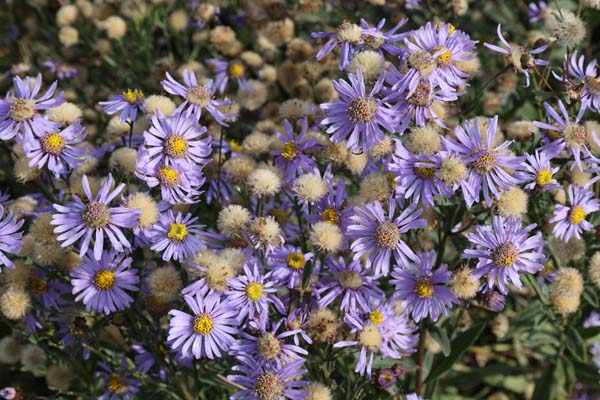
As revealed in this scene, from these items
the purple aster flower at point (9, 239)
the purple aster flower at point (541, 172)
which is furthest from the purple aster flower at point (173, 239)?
the purple aster flower at point (541, 172)

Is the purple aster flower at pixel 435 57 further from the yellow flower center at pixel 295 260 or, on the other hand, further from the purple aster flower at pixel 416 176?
the yellow flower center at pixel 295 260

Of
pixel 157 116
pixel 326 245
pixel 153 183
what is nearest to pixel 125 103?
pixel 157 116

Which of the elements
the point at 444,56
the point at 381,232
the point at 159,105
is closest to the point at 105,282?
the point at 159,105

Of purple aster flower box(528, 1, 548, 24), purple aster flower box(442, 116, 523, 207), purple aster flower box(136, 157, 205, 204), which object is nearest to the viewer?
purple aster flower box(442, 116, 523, 207)

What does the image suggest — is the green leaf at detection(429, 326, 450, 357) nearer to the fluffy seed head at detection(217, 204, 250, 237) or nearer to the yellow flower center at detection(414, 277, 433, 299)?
the yellow flower center at detection(414, 277, 433, 299)

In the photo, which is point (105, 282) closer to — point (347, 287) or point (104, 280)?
point (104, 280)

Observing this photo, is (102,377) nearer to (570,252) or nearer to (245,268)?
(245,268)

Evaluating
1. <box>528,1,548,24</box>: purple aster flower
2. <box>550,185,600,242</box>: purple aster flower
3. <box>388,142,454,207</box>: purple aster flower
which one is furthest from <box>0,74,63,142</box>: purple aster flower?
<box>528,1,548,24</box>: purple aster flower
